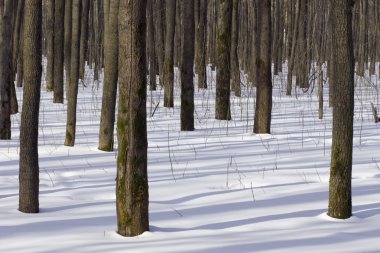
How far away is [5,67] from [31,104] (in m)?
5.05

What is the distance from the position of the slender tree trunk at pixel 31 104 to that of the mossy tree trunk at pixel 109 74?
310 cm

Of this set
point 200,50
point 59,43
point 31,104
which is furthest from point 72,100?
point 200,50

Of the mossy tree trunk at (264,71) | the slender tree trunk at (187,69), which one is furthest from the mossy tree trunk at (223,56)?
the mossy tree trunk at (264,71)

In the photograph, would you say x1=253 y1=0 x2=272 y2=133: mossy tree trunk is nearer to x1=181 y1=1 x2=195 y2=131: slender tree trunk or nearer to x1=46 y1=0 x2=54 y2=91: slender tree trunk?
x1=181 y1=1 x2=195 y2=131: slender tree trunk

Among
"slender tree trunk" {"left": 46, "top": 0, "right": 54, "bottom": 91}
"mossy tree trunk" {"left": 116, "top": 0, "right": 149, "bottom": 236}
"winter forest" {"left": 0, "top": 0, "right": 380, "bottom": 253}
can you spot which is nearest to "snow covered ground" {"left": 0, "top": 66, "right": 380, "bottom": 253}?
"winter forest" {"left": 0, "top": 0, "right": 380, "bottom": 253}

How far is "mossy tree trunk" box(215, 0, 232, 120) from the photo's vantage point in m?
12.1

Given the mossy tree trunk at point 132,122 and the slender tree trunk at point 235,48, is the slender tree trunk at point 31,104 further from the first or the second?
the slender tree trunk at point 235,48

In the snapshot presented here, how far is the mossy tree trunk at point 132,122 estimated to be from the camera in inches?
170

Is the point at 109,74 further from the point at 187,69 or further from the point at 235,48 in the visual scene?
the point at 235,48

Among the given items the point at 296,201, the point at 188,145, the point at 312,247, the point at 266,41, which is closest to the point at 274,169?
the point at 296,201

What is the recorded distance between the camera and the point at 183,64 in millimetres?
11242

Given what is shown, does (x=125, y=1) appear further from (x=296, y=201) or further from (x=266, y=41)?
(x=266, y=41)

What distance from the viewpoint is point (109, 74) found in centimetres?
846

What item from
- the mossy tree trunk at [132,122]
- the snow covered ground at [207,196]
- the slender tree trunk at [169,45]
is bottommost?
the snow covered ground at [207,196]
